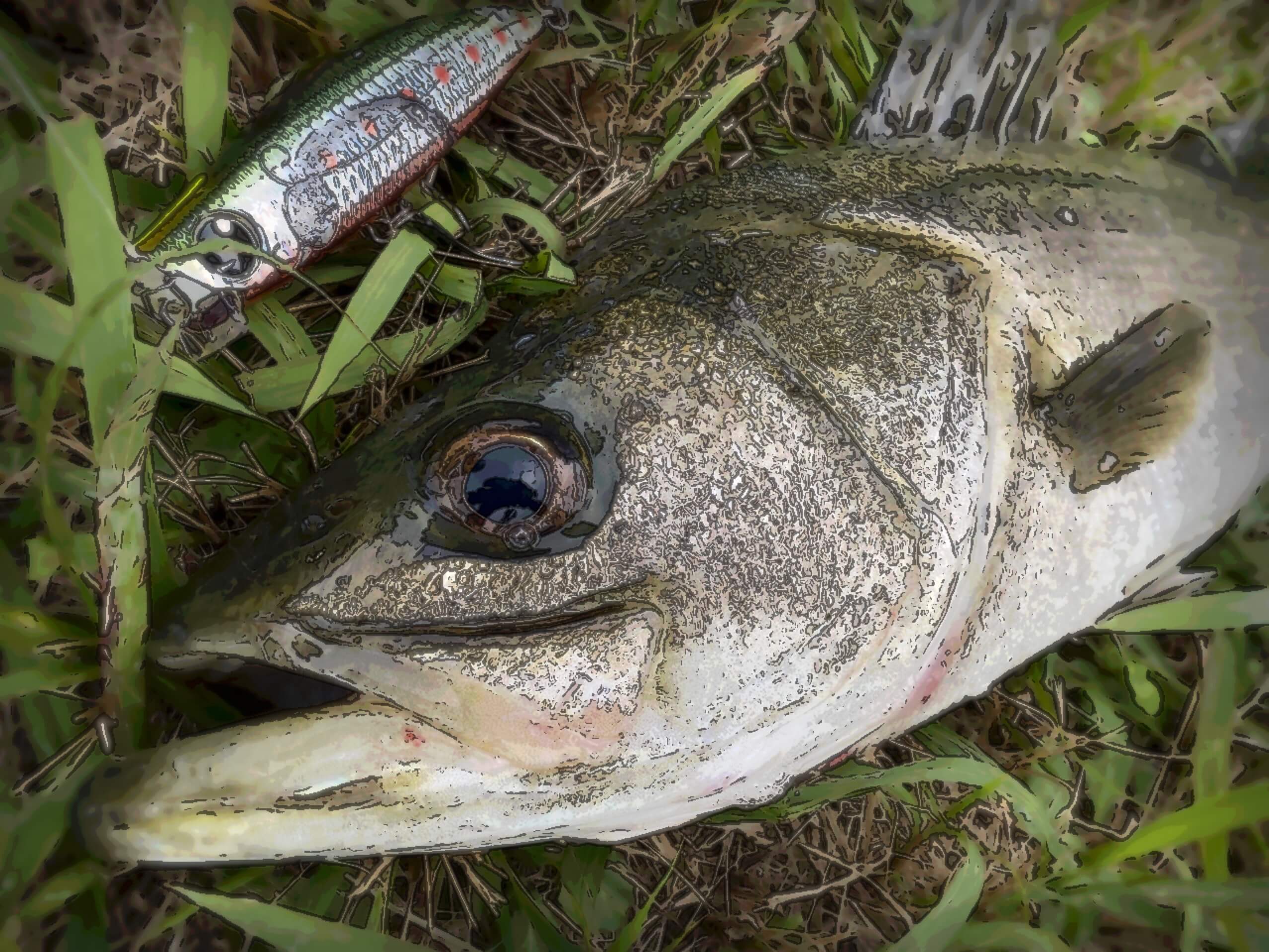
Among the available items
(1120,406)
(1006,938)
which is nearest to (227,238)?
(1120,406)

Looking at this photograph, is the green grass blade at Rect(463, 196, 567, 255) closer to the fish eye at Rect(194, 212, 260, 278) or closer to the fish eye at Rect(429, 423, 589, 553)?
the fish eye at Rect(194, 212, 260, 278)

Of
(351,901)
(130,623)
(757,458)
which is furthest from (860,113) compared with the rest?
(351,901)

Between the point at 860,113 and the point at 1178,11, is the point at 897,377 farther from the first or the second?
the point at 1178,11

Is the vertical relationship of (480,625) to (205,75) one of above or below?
below

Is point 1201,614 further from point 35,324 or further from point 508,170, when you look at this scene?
point 35,324

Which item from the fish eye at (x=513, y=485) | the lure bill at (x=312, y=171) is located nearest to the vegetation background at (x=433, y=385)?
the lure bill at (x=312, y=171)

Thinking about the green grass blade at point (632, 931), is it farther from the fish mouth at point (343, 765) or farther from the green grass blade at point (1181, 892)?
the green grass blade at point (1181, 892)
